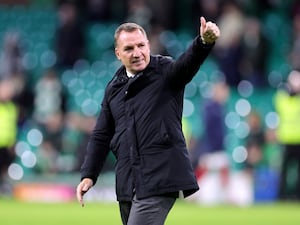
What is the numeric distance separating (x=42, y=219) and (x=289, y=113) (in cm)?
512

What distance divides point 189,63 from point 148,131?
23.5 inches

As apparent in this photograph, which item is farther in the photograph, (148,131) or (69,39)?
(69,39)

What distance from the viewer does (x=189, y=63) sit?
7.19 m

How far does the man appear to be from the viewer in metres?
7.31

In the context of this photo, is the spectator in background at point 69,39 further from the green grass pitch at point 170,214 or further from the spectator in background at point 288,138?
the spectator in background at point 288,138

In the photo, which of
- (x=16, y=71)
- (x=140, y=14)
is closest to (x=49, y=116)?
(x=16, y=71)

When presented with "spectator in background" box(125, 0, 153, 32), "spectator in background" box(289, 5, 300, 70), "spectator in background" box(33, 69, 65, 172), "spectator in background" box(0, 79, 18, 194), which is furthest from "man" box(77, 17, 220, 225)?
"spectator in background" box(125, 0, 153, 32)

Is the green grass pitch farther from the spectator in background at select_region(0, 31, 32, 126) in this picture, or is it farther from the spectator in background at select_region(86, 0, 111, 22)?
the spectator in background at select_region(86, 0, 111, 22)

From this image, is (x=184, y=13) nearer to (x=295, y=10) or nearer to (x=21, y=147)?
(x=295, y=10)

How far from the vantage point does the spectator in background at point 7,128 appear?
2092cm

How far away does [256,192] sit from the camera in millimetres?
18047

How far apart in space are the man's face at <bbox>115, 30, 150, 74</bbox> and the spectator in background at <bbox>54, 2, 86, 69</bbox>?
50.5 ft

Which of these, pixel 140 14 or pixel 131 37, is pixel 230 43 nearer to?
pixel 140 14

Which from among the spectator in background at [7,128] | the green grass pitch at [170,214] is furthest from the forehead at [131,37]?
the spectator in background at [7,128]
